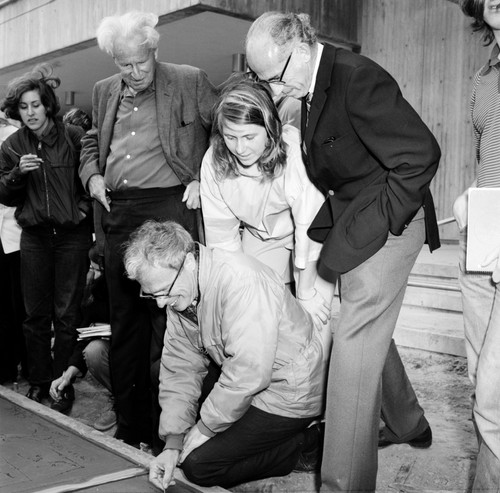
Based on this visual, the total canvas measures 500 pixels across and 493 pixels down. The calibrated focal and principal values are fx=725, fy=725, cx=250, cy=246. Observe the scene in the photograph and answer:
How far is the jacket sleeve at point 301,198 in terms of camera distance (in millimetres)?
2473

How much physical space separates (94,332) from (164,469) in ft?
4.23

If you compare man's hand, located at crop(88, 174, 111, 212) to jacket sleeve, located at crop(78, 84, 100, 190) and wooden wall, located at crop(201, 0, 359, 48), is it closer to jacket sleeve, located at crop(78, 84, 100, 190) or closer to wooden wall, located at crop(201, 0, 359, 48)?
jacket sleeve, located at crop(78, 84, 100, 190)

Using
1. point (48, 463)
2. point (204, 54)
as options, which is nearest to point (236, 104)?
point (48, 463)

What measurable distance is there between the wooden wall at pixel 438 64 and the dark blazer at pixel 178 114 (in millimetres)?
4235

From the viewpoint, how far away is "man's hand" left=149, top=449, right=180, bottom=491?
7.54 ft

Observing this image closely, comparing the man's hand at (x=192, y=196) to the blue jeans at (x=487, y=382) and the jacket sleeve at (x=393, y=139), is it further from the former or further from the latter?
the blue jeans at (x=487, y=382)

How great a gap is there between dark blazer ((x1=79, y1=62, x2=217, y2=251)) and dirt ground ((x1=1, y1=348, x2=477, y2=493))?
126cm

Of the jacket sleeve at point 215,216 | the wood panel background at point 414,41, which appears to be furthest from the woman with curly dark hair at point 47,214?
the wood panel background at point 414,41

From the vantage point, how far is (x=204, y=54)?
25.5 feet

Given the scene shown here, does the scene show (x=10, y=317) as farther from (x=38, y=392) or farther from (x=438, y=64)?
(x=438, y=64)

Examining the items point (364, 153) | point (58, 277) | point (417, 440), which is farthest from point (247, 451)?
point (58, 277)

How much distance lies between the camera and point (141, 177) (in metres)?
3.00

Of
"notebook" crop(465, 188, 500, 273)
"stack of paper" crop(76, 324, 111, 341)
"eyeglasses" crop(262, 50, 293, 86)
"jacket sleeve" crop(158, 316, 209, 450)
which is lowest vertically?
"stack of paper" crop(76, 324, 111, 341)

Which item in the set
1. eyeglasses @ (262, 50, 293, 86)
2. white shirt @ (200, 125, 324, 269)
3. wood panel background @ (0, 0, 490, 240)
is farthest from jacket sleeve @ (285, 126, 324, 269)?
wood panel background @ (0, 0, 490, 240)
